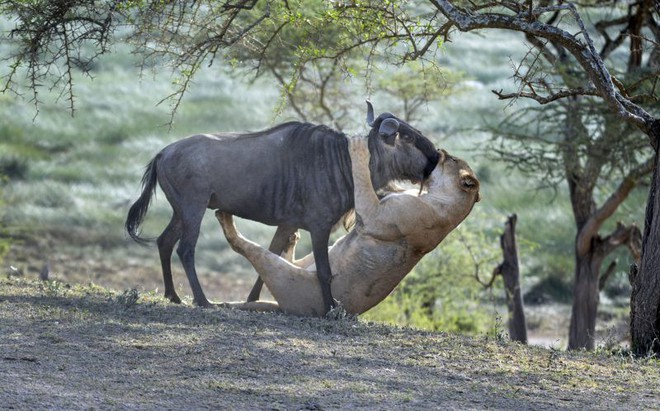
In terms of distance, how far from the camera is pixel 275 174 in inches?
440

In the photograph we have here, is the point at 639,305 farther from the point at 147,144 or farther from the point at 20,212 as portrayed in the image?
the point at 147,144

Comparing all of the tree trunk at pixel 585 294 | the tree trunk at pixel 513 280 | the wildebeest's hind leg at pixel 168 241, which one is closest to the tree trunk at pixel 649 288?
the wildebeest's hind leg at pixel 168 241

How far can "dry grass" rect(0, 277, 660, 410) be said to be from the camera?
285 inches

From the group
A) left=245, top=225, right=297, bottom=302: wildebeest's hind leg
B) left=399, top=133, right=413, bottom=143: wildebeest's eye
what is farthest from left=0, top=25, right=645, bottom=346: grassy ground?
left=399, top=133, right=413, bottom=143: wildebeest's eye

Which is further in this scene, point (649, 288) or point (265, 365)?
point (649, 288)

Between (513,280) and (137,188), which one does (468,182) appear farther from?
(137,188)

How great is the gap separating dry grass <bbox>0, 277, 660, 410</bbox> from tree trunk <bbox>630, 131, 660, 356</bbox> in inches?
16.6

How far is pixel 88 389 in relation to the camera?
720cm

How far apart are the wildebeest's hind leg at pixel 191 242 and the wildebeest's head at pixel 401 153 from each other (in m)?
1.75

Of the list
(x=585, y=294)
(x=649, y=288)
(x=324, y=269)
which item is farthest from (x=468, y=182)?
(x=585, y=294)

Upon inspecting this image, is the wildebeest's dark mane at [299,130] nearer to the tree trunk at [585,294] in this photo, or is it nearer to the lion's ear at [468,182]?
the lion's ear at [468,182]

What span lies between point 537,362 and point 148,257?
16.7 meters

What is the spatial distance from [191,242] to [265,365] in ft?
10.5

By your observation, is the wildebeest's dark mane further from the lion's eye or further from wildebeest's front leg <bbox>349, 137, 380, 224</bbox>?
the lion's eye
